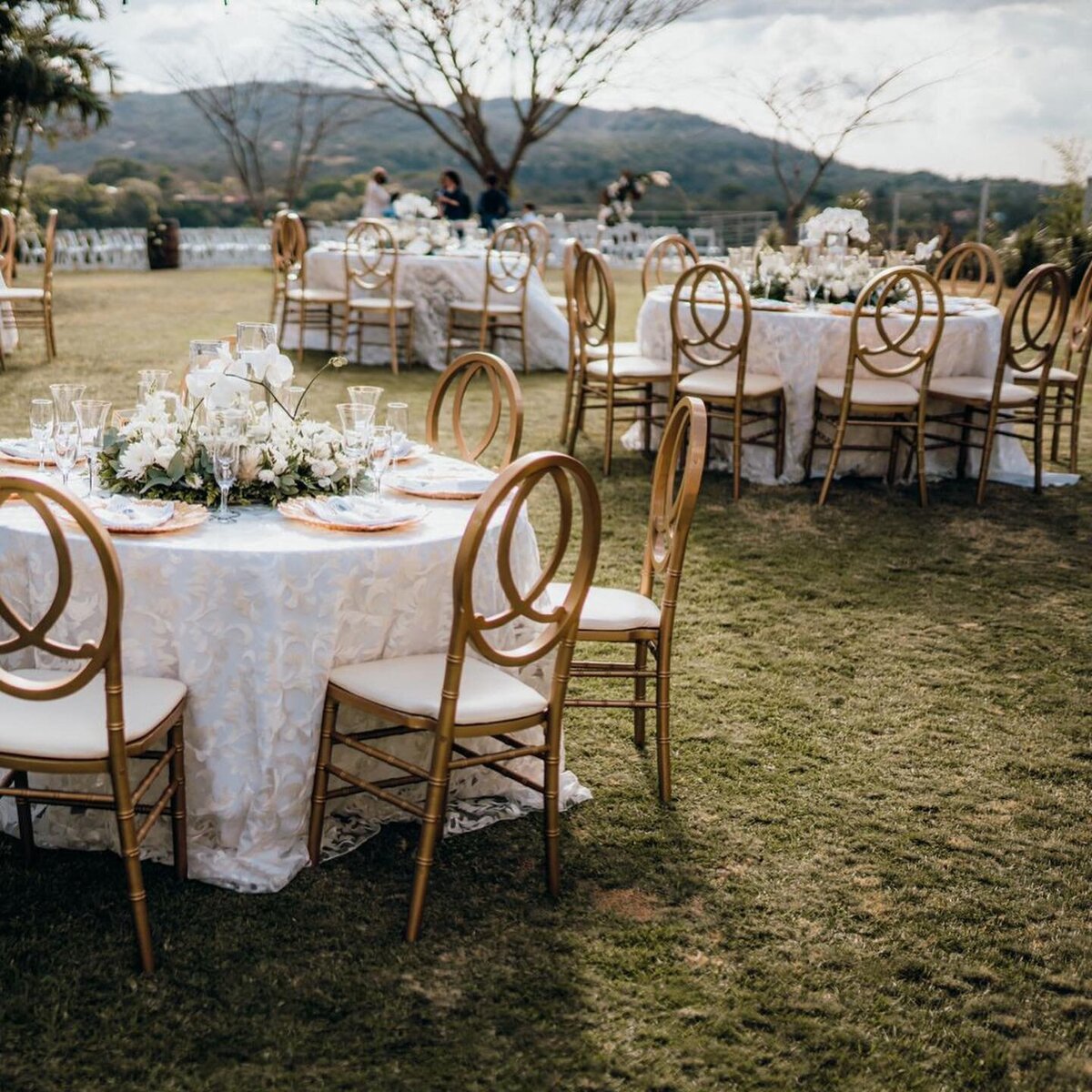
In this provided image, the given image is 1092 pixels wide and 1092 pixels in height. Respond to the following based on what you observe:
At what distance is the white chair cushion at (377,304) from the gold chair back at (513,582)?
22.0ft

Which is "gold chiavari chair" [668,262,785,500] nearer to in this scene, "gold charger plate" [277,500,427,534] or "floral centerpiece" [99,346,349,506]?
"floral centerpiece" [99,346,349,506]

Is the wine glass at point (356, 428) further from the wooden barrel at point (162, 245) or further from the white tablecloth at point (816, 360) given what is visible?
the wooden barrel at point (162, 245)

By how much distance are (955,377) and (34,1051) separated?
533 centimetres

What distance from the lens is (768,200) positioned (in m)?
26.8

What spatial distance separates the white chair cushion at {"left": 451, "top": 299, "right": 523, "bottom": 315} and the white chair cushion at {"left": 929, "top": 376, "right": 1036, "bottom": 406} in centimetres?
394

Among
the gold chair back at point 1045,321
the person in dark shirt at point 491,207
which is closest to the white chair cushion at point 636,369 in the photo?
the gold chair back at point 1045,321

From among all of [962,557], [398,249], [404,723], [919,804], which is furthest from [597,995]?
[398,249]

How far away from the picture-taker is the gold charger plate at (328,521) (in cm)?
263

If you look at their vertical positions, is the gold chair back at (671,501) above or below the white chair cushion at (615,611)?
above

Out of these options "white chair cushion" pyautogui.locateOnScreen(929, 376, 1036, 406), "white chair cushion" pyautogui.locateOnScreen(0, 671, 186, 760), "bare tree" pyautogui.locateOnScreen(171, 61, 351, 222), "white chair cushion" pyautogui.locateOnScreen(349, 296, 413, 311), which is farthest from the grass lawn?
"bare tree" pyautogui.locateOnScreen(171, 61, 351, 222)

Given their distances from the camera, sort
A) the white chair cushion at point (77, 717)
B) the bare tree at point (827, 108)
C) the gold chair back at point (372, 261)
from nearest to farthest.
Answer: the white chair cushion at point (77, 717) < the gold chair back at point (372, 261) < the bare tree at point (827, 108)

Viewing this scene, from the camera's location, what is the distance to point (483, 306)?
9234mm

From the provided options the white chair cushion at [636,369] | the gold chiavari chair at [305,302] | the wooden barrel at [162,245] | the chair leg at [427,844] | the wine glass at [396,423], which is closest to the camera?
the chair leg at [427,844]

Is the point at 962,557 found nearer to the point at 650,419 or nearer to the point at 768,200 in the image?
the point at 650,419
